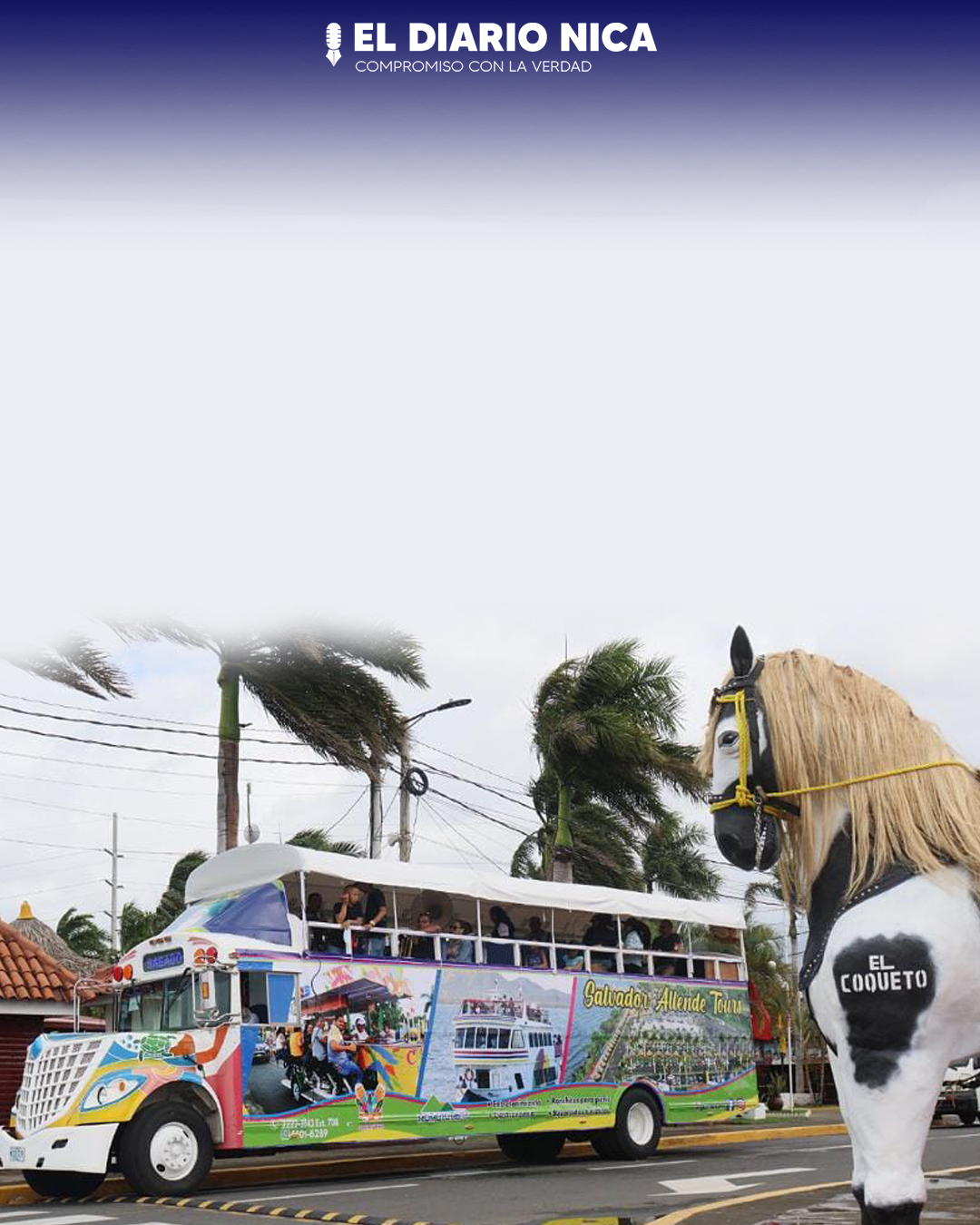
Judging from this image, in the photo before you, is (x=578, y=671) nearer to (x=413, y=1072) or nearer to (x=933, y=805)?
(x=413, y=1072)

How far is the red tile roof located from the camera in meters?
18.7

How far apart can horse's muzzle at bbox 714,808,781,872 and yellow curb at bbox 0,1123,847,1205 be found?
11006mm

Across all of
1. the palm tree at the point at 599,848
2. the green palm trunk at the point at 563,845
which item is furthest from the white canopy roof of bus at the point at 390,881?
the palm tree at the point at 599,848

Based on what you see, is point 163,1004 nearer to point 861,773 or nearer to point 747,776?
point 747,776

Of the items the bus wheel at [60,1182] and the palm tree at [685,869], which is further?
the palm tree at [685,869]

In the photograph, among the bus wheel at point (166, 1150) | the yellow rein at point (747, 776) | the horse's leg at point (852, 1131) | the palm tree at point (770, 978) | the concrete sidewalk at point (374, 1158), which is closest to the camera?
the horse's leg at point (852, 1131)

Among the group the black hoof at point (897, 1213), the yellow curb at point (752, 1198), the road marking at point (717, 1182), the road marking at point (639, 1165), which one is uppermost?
the black hoof at point (897, 1213)

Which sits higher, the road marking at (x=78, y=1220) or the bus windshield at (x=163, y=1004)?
the bus windshield at (x=163, y=1004)

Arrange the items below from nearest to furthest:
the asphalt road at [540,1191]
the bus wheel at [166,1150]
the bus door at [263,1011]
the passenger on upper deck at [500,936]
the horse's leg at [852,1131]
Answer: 1. the horse's leg at [852,1131]
2. the asphalt road at [540,1191]
3. the bus wheel at [166,1150]
4. the bus door at [263,1011]
5. the passenger on upper deck at [500,936]

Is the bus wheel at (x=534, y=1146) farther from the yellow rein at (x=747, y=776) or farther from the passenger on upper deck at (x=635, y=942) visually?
the yellow rein at (x=747, y=776)

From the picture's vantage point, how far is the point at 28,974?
62.7ft

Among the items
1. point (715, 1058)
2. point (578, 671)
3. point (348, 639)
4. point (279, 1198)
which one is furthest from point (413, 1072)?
point (578, 671)

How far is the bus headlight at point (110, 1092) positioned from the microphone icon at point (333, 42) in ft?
34.9

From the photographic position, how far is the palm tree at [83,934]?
60875 millimetres
